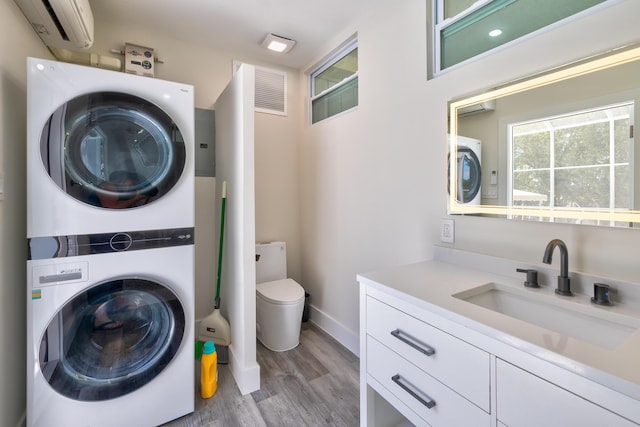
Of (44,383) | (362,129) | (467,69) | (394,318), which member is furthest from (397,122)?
(44,383)

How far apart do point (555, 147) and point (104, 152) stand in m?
2.03

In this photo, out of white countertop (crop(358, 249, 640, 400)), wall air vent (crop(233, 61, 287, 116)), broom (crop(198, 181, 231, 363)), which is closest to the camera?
white countertop (crop(358, 249, 640, 400))

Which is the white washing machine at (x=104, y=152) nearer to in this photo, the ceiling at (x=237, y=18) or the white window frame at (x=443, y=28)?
the ceiling at (x=237, y=18)

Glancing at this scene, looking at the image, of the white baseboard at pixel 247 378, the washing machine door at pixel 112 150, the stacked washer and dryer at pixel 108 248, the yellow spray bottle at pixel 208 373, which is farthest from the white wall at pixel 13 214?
the white baseboard at pixel 247 378

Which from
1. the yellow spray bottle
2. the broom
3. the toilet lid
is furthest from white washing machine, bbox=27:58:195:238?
the toilet lid

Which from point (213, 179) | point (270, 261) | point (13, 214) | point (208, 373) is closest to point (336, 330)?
point (270, 261)

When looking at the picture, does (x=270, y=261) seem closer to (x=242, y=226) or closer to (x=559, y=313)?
(x=242, y=226)

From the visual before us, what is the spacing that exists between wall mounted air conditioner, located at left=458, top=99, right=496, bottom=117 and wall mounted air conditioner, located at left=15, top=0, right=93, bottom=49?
80.1 inches

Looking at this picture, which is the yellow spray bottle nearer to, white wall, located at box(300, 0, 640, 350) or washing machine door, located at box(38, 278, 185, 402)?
washing machine door, located at box(38, 278, 185, 402)

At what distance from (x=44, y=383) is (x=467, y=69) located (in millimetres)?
2497

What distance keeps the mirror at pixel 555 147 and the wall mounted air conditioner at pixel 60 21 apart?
203cm

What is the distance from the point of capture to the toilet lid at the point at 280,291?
7.17 feet

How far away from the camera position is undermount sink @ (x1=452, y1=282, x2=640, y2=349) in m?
0.87

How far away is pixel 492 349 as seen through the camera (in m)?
0.79
